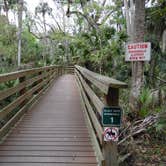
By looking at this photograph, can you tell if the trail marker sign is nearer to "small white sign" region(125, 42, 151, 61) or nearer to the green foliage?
"small white sign" region(125, 42, 151, 61)

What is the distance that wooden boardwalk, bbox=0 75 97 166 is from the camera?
3.29 metres

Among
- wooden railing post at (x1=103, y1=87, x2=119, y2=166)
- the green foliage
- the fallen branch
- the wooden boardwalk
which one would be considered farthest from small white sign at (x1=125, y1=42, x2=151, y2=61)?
wooden railing post at (x1=103, y1=87, x2=119, y2=166)

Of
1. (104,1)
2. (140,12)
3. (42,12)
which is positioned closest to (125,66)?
(140,12)

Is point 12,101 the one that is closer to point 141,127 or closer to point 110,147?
point 141,127

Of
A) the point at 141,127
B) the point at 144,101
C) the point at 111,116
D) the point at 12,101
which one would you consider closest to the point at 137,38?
the point at 144,101

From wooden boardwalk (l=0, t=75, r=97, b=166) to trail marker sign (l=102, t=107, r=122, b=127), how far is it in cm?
88

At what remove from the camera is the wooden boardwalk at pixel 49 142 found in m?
3.29

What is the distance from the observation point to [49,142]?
395cm

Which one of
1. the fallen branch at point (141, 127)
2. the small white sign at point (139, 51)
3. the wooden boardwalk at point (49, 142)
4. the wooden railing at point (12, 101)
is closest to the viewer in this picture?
the wooden boardwalk at point (49, 142)

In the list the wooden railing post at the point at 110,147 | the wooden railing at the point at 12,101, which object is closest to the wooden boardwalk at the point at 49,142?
the wooden railing at the point at 12,101

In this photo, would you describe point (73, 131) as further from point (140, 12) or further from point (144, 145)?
point (140, 12)

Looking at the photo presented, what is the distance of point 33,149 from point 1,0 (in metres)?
23.3

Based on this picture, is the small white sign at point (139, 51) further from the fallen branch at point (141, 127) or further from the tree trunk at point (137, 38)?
the fallen branch at point (141, 127)

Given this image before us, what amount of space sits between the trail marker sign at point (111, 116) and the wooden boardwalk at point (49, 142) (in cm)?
88
